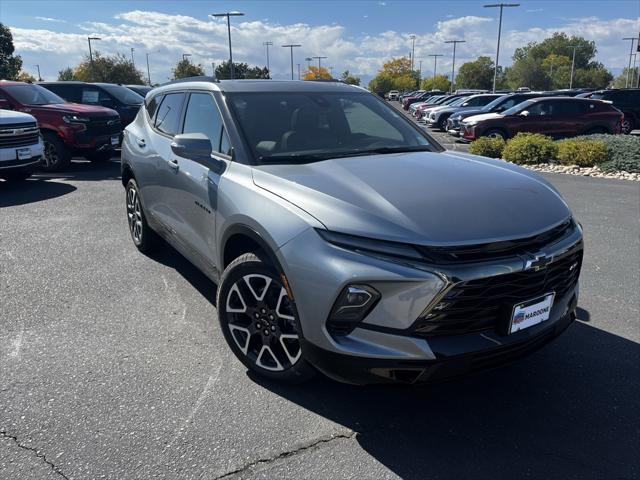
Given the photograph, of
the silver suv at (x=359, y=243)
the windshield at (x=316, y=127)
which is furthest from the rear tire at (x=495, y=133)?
the silver suv at (x=359, y=243)

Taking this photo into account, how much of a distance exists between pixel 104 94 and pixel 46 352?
12602 mm

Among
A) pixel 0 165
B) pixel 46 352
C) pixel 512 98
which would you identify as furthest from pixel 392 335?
pixel 512 98

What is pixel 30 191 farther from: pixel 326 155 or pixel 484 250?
pixel 484 250

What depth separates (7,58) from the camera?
59.1 m

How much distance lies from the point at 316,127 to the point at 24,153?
749 centimetres

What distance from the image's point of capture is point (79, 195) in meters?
8.77

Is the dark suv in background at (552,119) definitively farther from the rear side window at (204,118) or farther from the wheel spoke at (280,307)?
the wheel spoke at (280,307)

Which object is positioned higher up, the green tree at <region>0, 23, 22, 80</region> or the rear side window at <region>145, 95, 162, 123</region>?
the green tree at <region>0, 23, 22, 80</region>

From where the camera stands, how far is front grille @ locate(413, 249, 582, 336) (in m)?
2.36

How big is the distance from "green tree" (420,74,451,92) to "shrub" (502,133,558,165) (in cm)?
9924

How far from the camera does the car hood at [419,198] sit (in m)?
2.47

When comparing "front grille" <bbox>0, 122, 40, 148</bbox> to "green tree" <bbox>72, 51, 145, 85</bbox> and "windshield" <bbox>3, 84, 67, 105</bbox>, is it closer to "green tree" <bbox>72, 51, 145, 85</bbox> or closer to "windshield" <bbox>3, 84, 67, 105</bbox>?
"windshield" <bbox>3, 84, 67, 105</bbox>

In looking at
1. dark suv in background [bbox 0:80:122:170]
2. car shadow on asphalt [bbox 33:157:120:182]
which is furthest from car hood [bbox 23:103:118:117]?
car shadow on asphalt [bbox 33:157:120:182]

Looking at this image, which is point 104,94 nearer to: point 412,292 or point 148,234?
point 148,234
